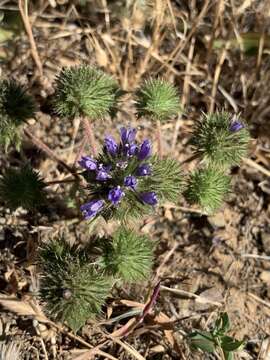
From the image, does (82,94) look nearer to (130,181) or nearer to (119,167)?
(119,167)

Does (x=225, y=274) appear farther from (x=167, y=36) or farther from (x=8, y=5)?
(x=8, y=5)

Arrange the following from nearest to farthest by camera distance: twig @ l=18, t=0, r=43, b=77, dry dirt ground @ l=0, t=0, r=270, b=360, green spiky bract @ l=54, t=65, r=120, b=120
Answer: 1. green spiky bract @ l=54, t=65, r=120, b=120
2. dry dirt ground @ l=0, t=0, r=270, b=360
3. twig @ l=18, t=0, r=43, b=77

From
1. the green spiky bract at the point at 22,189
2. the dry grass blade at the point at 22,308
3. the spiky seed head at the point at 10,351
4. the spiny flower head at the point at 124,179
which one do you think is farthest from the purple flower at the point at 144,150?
the spiky seed head at the point at 10,351

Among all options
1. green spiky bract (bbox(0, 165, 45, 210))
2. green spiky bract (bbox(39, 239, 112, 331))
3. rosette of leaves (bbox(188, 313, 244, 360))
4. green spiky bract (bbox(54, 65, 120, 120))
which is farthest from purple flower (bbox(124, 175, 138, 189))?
rosette of leaves (bbox(188, 313, 244, 360))

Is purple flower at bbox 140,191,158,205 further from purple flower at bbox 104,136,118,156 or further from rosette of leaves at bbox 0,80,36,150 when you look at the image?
rosette of leaves at bbox 0,80,36,150

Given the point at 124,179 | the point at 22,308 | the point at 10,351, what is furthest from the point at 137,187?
the point at 10,351

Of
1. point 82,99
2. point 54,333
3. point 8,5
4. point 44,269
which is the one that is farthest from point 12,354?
point 8,5
